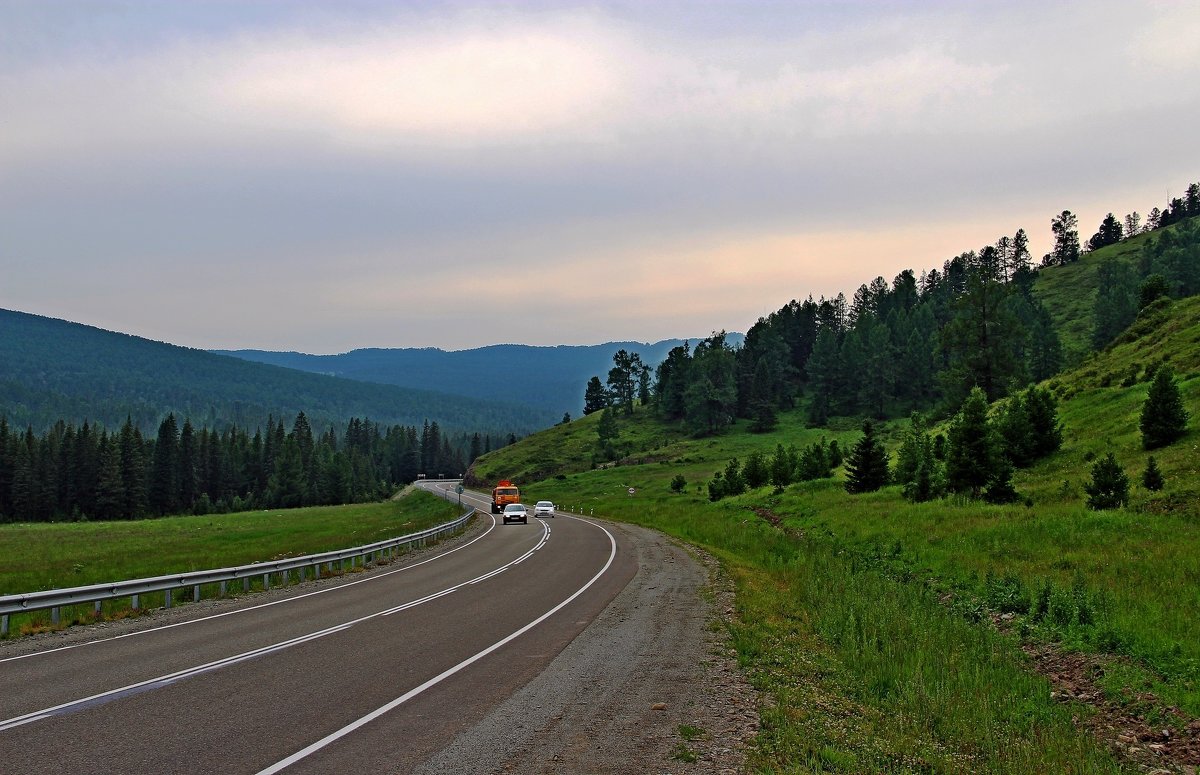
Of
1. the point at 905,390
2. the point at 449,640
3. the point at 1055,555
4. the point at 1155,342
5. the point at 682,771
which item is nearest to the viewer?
the point at 682,771

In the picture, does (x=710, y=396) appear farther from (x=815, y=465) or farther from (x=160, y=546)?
(x=160, y=546)

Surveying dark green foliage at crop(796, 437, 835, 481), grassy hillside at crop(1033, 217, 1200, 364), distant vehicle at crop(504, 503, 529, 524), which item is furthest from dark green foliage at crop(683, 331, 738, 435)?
distant vehicle at crop(504, 503, 529, 524)

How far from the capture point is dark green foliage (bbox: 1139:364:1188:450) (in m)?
29.5

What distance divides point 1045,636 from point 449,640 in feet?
39.9

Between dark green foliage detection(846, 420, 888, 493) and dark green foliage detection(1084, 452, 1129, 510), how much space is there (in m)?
18.3

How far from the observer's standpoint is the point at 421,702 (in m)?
9.92

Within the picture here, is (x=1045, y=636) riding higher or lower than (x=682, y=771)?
lower

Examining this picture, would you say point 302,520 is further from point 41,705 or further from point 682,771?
point 682,771

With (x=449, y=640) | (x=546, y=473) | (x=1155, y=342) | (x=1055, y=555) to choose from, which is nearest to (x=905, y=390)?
(x=546, y=473)

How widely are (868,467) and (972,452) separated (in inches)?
418

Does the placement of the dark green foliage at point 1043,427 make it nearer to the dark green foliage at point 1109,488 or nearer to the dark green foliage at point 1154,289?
the dark green foliage at point 1109,488

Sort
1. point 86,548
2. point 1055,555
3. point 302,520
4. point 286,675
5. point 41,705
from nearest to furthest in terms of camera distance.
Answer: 1. point 41,705
2. point 286,675
3. point 1055,555
4. point 86,548
5. point 302,520

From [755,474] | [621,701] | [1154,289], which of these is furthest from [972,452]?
[1154,289]

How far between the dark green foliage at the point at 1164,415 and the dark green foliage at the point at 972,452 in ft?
18.6
